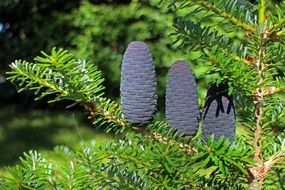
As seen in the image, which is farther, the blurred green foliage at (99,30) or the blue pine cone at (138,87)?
Result: the blurred green foliage at (99,30)

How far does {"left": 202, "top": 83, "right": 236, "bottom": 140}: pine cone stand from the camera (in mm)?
711

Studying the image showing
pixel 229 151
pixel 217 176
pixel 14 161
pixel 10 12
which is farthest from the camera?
pixel 10 12

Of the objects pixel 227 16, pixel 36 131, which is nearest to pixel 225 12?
pixel 227 16

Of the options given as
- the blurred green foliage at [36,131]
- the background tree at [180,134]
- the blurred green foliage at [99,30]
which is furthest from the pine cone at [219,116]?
the blurred green foliage at [36,131]

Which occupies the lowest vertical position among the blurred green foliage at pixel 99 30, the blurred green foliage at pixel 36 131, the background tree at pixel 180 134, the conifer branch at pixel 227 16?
the blurred green foliage at pixel 36 131

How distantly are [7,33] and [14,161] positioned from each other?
1837mm

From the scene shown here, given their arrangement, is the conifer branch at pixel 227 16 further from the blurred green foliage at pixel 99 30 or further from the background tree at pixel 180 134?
the blurred green foliage at pixel 99 30

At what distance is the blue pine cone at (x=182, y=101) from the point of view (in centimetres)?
71

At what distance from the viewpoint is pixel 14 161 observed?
14.5 feet

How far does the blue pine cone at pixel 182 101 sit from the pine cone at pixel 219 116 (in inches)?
0.5

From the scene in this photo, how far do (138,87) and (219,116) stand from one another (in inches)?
4.0

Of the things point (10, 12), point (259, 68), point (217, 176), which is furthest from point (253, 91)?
point (10, 12)

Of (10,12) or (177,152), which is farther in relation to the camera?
(10,12)

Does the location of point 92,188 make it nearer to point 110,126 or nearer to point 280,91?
point 110,126
